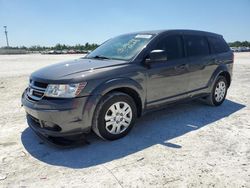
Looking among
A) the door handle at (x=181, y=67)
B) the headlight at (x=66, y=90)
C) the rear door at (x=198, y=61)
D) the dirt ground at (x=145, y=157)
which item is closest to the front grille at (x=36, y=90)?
the headlight at (x=66, y=90)

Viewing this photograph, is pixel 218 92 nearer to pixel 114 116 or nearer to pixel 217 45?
pixel 217 45

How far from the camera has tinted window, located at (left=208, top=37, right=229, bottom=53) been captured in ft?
18.2

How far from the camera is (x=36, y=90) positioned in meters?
3.57

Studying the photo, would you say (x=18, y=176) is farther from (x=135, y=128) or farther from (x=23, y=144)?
(x=135, y=128)

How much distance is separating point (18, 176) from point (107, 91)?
1603 millimetres

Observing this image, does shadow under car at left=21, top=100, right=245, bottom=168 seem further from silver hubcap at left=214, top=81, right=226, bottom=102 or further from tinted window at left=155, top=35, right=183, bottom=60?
tinted window at left=155, top=35, right=183, bottom=60

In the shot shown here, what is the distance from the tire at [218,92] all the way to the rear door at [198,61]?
38 cm

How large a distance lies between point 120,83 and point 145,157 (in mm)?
1160

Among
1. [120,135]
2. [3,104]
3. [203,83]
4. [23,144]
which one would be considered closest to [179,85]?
[203,83]

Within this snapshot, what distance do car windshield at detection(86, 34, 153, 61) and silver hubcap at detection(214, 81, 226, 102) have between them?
2.33 m

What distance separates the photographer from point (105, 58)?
4.39 m

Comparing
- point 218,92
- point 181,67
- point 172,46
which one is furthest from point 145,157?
point 218,92

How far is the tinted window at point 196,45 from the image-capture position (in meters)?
4.89

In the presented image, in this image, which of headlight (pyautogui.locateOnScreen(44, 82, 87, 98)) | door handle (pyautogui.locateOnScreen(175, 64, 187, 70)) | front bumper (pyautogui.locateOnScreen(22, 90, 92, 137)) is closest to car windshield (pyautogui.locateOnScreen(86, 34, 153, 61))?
door handle (pyautogui.locateOnScreen(175, 64, 187, 70))
